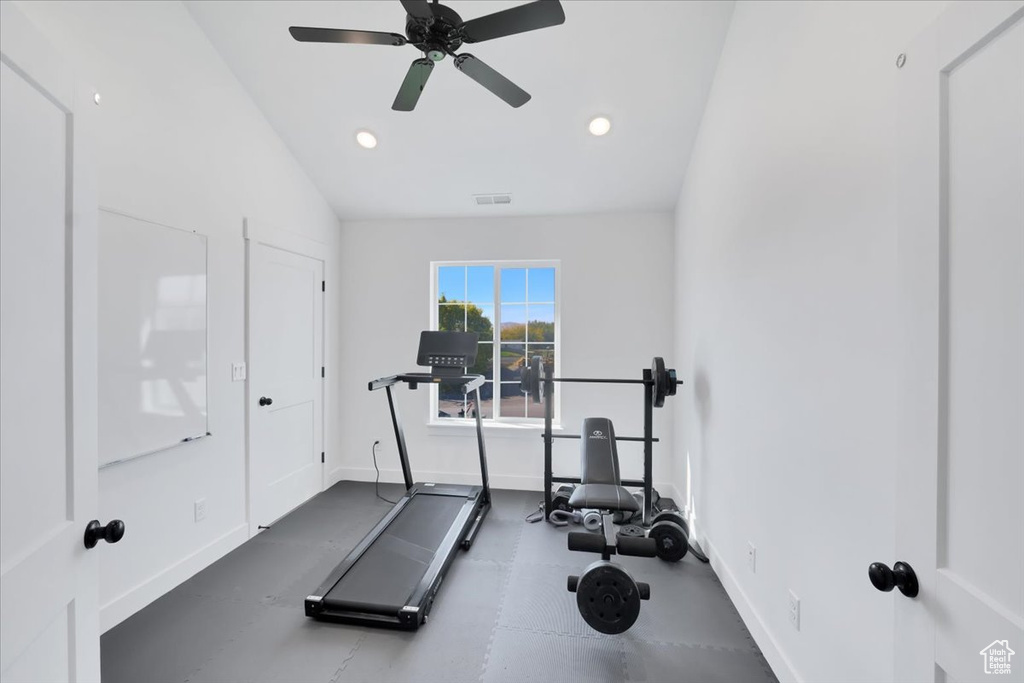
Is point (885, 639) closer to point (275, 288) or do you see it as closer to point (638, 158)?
point (638, 158)

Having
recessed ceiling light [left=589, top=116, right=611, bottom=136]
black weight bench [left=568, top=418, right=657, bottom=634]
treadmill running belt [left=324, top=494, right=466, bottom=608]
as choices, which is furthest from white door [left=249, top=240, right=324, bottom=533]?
recessed ceiling light [left=589, top=116, right=611, bottom=136]

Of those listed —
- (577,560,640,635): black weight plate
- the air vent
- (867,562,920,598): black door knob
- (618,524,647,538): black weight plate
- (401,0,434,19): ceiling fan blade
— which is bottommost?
(618,524,647,538): black weight plate

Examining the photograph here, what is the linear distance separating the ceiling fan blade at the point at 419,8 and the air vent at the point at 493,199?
2.06m

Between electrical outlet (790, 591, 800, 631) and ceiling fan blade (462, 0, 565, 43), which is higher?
ceiling fan blade (462, 0, 565, 43)

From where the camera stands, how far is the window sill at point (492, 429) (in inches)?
156

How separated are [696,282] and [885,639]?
7.48 feet

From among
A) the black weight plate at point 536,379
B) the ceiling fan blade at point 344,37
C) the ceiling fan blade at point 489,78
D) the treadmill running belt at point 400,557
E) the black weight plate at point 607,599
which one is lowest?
the treadmill running belt at point 400,557

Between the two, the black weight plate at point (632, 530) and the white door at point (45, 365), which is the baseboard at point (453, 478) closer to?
the black weight plate at point (632, 530)

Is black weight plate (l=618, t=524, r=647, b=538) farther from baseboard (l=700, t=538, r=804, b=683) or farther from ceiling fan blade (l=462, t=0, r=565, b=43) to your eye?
ceiling fan blade (l=462, t=0, r=565, b=43)

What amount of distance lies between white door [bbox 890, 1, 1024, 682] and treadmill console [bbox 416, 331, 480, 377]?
2.72 m

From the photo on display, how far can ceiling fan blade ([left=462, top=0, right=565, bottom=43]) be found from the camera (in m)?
1.55

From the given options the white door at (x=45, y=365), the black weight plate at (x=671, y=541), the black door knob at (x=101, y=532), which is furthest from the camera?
the black weight plate at (x=671, y=541)

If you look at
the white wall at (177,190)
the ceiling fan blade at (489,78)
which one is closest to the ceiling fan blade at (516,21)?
the ceiling fan blade at (489,78)

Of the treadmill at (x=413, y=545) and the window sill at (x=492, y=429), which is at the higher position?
the window sill at (x=492, y=429)
